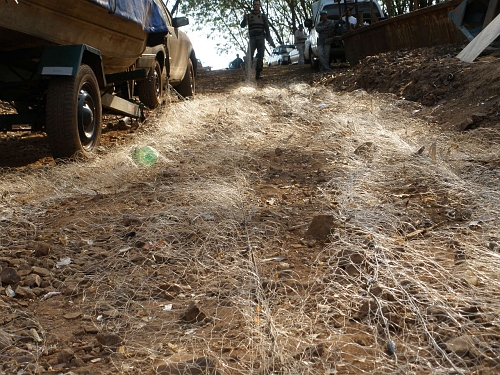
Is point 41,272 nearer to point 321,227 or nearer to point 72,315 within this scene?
point 72,315

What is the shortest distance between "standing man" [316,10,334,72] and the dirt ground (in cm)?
996

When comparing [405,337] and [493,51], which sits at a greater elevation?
[493,51]

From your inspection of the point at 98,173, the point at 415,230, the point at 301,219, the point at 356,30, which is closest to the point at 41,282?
the point at 301,219

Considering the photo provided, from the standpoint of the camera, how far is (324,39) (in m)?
15.6

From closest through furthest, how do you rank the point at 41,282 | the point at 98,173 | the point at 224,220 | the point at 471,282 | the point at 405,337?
1. the point at 405,337
2. the point at 471,282
3. the point at 41,282
4. the point at 224,220
5. the point at 98,173

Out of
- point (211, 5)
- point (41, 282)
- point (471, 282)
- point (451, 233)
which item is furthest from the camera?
point (211, 5)

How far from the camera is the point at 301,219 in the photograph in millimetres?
3541

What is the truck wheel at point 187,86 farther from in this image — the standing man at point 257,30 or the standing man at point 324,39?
the standing man at point 324,39

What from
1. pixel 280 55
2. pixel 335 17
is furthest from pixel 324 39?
pixel 280 55

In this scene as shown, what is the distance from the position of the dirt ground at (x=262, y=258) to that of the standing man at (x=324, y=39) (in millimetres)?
9964

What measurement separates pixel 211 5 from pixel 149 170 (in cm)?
4002

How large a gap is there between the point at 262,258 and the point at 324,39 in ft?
44.0

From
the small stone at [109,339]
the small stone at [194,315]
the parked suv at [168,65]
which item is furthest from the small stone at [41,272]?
the parked suv at [168,65]

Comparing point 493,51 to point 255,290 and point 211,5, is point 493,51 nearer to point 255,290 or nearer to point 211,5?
point 255,290
